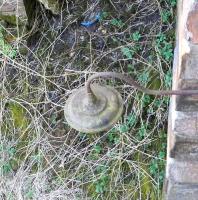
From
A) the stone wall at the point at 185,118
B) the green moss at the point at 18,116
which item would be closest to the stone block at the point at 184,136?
the stone wall at the point at 185,118

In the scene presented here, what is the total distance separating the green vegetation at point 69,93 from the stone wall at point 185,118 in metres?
0.63

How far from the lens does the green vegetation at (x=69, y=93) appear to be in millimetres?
2697

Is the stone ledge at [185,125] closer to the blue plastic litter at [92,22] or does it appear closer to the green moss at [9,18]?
the blue plastic litter at [92,22]

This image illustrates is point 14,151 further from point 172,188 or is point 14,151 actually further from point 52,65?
point 172,188

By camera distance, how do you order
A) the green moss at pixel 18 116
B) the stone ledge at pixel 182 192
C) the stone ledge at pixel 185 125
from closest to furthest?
the stone ledge at pixel 185 125 → the stone ledge at pixel 182 192 → the green moss at pixel 18 116

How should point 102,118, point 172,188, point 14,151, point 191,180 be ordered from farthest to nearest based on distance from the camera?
point 14,151 < point 172,188 < point 191,180 < point 102,118

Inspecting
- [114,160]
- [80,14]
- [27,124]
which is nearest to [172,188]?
[114,160]

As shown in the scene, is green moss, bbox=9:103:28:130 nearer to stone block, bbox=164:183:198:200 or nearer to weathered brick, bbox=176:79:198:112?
stone block, bbox=164:183:198:200

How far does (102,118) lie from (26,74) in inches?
57.9

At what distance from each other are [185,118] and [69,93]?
1.40 meters

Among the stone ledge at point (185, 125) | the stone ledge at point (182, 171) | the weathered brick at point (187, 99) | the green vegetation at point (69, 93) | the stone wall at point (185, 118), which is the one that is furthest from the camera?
the green vegetation at point (69, 93)

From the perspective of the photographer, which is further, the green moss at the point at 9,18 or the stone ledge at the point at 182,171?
the green moss at the point at 9,18

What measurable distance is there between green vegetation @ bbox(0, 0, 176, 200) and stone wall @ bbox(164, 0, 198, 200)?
0.63 m

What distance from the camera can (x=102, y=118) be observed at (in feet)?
5.30
